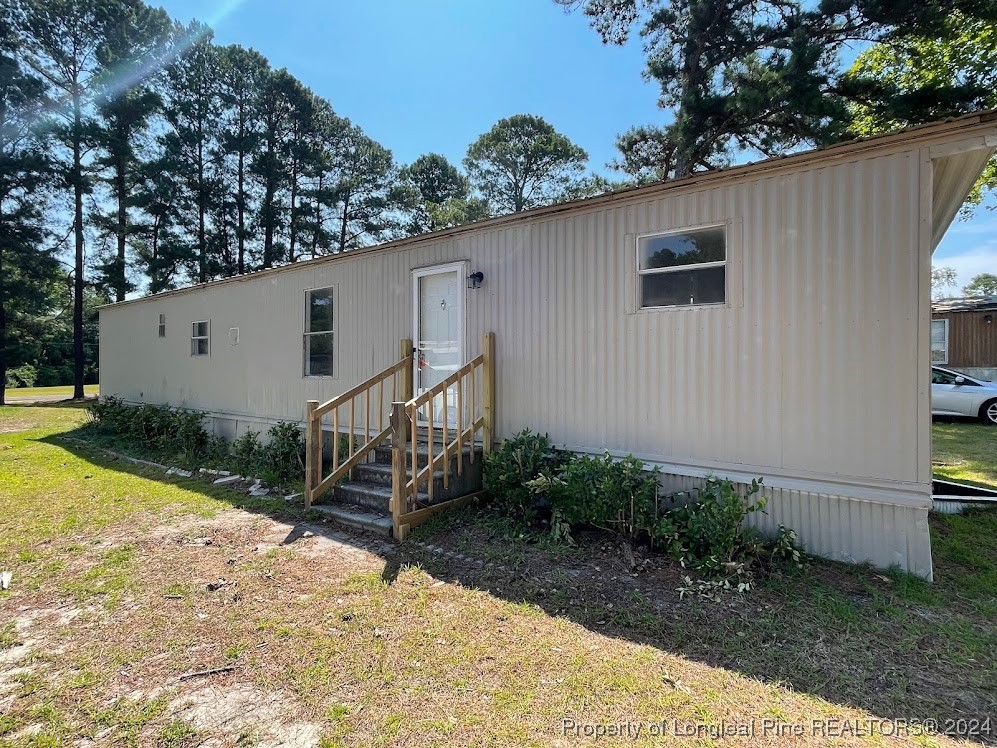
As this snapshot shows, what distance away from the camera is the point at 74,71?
19.0 metres

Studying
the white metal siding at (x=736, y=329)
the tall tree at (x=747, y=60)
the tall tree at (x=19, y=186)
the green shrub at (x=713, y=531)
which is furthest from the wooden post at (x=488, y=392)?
the tall tree at (x=19, y=186)

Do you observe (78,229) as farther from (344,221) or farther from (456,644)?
(456,644)

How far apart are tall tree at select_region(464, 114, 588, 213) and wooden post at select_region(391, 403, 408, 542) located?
65.4ft

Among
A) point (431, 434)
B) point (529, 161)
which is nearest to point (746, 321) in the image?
point (431, 434)

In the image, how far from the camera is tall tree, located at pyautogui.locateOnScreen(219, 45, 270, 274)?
22.1 metres

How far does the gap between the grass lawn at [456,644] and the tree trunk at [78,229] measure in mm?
19001

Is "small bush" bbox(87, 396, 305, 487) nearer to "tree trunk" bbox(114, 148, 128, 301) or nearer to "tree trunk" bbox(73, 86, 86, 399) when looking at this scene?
"tree trunk" bbox(73, 86, 86, 399)

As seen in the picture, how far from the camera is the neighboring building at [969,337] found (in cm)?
1364

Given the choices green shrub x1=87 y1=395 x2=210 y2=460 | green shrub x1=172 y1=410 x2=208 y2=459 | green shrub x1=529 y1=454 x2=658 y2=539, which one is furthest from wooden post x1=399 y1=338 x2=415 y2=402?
green shrub x1=172 y1=410 x2=208 y2=459

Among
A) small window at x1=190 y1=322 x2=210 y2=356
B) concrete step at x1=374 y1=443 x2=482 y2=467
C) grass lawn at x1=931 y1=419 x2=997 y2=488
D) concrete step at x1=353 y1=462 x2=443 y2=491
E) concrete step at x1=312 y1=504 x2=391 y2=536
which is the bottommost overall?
concrete step at x1=312 y1=504 x2=391 y2=536

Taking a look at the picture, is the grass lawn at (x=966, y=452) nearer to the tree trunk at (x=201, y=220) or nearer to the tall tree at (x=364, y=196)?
the tall tree at (x=364, y=196)

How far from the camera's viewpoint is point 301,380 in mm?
7590

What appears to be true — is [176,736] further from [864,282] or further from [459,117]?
[459,117]

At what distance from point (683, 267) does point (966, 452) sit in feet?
23.0
